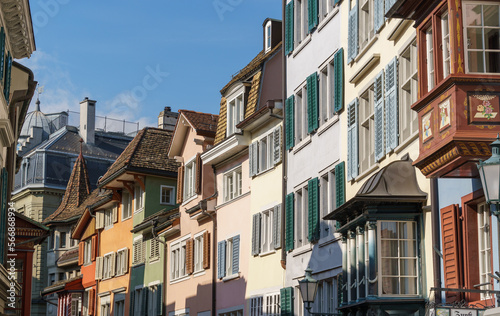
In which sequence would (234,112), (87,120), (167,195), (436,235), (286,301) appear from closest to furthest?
(436,235)
(286,301)
(234,112)
(167,195)
(87,120)

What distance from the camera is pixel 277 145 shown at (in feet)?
107

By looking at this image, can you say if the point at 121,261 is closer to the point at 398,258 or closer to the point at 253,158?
the point at 253,158

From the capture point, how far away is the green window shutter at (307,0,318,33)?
29.4 meters

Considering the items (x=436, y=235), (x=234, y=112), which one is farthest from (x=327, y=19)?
(x=436, y=235)

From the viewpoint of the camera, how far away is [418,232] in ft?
64.6

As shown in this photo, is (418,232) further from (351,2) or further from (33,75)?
(33,75)

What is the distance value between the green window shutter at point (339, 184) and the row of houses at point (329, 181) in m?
0.07

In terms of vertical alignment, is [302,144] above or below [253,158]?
below

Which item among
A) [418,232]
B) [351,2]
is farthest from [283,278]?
[418,232]

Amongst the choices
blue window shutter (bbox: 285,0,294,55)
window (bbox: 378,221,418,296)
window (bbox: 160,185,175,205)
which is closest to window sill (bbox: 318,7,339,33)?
blue window shutter (bbox: 285,0,294,55)

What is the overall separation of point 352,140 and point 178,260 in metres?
19.6

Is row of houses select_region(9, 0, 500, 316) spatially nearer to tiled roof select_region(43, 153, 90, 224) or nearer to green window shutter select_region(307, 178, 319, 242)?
green window shutter select_region(307, 178, 319, 242)

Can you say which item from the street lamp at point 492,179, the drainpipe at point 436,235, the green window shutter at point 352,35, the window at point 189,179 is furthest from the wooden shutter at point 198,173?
the street lamp at point 492,179

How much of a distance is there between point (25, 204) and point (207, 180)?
42.2m
